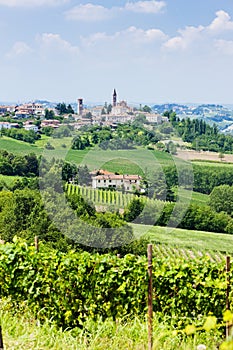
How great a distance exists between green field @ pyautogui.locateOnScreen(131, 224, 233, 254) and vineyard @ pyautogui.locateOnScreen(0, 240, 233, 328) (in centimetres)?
2285

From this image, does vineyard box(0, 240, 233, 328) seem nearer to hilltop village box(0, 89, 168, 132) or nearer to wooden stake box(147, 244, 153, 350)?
wooden stake box(147, 244, 153, 350)

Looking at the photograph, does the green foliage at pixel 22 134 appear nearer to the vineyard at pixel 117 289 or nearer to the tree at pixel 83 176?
the tree at pixel 83 176

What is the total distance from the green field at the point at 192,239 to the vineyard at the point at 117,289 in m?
22.9

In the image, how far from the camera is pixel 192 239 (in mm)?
29531

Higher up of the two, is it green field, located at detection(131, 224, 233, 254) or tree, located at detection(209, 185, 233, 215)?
tree, located at detection(209, 185, 233, 215)

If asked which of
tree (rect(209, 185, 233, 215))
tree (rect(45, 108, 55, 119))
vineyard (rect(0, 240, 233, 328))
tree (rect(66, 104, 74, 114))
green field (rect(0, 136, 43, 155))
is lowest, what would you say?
tree (rect(209, 185, 233, 215))

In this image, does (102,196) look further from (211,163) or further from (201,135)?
(201,135)

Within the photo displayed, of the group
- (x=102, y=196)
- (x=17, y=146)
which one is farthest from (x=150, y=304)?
(x=17, y=146)

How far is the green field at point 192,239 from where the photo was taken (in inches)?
1098

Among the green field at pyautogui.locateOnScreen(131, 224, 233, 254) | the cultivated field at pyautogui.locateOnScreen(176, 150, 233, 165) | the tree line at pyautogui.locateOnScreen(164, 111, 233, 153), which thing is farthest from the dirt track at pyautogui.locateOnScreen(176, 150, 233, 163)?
the green field at pyautogui.locateOnScreen(131, 224, 233, 254)

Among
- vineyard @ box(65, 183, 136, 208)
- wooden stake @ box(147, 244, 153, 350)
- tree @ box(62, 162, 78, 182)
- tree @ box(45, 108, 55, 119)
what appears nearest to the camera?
wooden stake @ box(147, 244, 153, 350)

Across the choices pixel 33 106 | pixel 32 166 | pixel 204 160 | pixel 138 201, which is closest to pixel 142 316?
pixel 138 201

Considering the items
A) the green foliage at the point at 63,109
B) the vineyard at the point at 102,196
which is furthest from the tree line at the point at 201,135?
the vineyard at the point at 102,196

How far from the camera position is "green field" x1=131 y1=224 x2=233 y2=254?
2789 centimetres
